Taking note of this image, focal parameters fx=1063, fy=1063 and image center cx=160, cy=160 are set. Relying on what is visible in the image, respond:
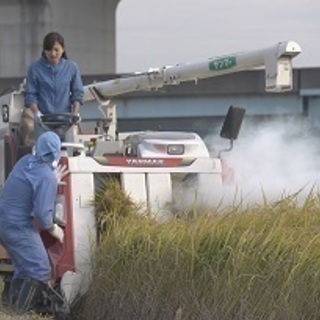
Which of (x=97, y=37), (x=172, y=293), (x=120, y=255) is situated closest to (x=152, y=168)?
(x=120, y=255)

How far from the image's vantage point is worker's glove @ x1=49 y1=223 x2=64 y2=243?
8.59 meters

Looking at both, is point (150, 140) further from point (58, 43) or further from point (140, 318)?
point (140, 318)

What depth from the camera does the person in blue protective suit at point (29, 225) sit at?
8.60 m

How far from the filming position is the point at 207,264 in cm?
746

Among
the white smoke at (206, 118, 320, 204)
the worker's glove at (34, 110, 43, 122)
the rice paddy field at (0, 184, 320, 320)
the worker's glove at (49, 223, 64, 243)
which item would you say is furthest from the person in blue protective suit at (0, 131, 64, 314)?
the white smoke at (206, 118, 320, 204)

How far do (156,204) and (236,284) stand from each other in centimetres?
198

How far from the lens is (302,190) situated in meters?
8.85

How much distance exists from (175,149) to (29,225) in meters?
1.74

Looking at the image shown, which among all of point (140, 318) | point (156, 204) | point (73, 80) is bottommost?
Result: point (140, 318)

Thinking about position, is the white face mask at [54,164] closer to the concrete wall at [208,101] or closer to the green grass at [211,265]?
the green grass at [211,265]

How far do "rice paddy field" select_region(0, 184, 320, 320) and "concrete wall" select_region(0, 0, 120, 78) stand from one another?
27.3 meters

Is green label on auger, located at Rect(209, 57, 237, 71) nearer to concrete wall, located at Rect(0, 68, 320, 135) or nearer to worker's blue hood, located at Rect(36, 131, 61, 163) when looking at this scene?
worker's blue hood, located at Rect(36, 131, 61, 163)

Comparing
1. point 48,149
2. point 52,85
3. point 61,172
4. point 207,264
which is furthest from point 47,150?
point 207,264

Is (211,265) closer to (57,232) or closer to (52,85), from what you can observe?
(57,232)
